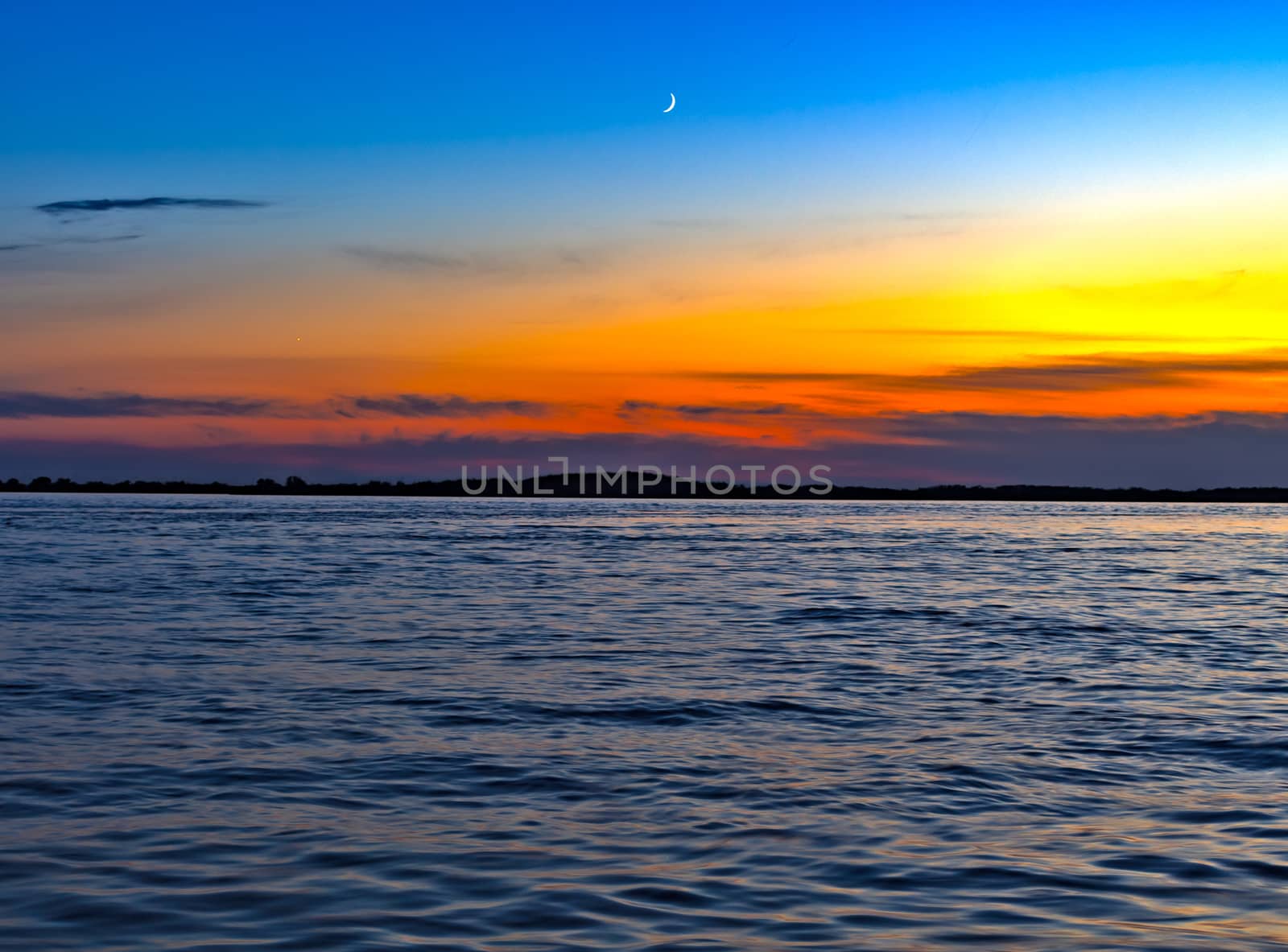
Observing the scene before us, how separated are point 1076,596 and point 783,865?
2570cm

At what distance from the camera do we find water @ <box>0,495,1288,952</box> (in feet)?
23.8

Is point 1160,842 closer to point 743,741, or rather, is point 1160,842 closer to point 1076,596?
point 743,741

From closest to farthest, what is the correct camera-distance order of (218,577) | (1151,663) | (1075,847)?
(1075,847) < (1151,663) < (218,577)

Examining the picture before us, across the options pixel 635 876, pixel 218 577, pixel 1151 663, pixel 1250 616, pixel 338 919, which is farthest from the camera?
pixel 218 577

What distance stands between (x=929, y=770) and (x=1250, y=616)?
1854cm

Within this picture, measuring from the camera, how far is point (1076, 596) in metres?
31.9

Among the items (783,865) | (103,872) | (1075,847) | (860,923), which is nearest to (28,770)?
(103,872)

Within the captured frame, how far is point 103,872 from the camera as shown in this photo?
7.97 metres

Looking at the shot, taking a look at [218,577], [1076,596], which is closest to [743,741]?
[1076,596]

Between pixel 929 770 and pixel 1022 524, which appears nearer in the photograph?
pixel 929 770

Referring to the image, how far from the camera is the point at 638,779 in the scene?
1068 cm

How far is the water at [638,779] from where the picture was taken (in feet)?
23.8

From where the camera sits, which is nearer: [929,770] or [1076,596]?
[929,770]

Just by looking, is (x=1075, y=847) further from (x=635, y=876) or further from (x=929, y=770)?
(x=635, y=876)
